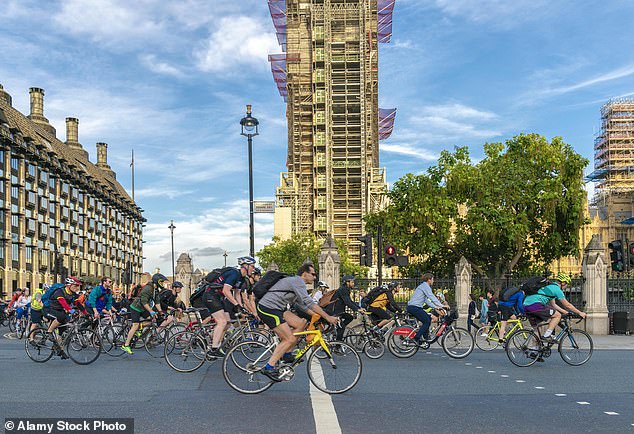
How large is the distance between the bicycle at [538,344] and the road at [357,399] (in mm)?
227

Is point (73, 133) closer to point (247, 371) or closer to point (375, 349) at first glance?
point (375, 349)

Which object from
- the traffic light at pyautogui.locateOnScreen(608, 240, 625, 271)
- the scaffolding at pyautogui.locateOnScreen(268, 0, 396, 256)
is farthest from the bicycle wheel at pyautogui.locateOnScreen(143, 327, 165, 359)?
the scaffolding at pyautogui.locateOnScreen(268, 0, 396, 256)

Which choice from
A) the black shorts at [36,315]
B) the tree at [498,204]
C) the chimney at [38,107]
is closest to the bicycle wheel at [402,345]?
the black shorts at [36,315]

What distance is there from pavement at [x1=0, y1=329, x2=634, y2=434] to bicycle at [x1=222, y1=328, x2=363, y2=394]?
7.6 inches

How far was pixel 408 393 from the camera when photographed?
10.6 m

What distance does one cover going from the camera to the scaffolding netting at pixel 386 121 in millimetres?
111963

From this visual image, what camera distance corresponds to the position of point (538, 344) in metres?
14.1

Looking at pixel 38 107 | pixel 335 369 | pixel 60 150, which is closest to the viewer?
pixel 335 369

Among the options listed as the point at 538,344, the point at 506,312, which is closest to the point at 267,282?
the point at 538,344

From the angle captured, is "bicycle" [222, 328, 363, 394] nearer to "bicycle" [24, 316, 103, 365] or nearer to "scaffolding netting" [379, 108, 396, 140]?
"bicycle" [24, 316, 103, 365]

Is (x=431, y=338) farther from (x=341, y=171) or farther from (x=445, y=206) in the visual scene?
(x=341, y=171)

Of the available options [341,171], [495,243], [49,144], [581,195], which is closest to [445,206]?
[495,243]

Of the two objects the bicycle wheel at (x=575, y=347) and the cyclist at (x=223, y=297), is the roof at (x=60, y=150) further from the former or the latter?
the bicycle wheel at (x=575, y=347)

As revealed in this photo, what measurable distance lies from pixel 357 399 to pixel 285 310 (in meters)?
1.46
